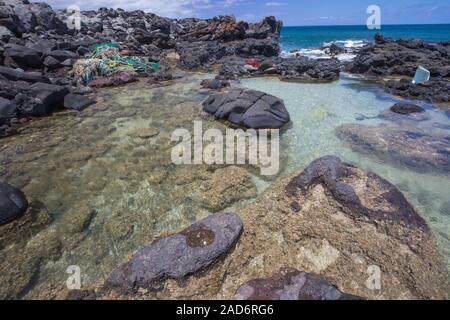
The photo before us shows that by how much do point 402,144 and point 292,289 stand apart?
A: 7.27 m

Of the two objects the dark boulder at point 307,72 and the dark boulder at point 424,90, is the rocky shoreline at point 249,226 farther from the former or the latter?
the dark boulder at point 307,72

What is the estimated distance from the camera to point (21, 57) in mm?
15891

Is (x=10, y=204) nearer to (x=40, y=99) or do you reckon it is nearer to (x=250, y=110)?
(x=40, y=99)

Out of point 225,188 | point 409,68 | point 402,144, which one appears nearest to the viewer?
point 225,188

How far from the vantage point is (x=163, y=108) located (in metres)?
12.5

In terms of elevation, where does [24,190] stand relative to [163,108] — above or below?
below

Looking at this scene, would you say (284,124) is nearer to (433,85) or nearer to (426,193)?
(426,193)

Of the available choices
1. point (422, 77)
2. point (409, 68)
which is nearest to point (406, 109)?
point (422, 77)

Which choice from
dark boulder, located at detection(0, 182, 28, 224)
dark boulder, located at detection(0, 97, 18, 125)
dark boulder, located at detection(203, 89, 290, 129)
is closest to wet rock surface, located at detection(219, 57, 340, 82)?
dark boulder, located at detection(203, 89, 290, 129)

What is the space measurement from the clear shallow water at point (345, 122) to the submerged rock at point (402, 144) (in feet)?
1.28

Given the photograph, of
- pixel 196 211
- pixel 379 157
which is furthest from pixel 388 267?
pixel 379 157

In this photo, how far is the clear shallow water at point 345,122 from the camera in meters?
6.19

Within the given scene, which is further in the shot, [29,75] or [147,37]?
[147,37]
